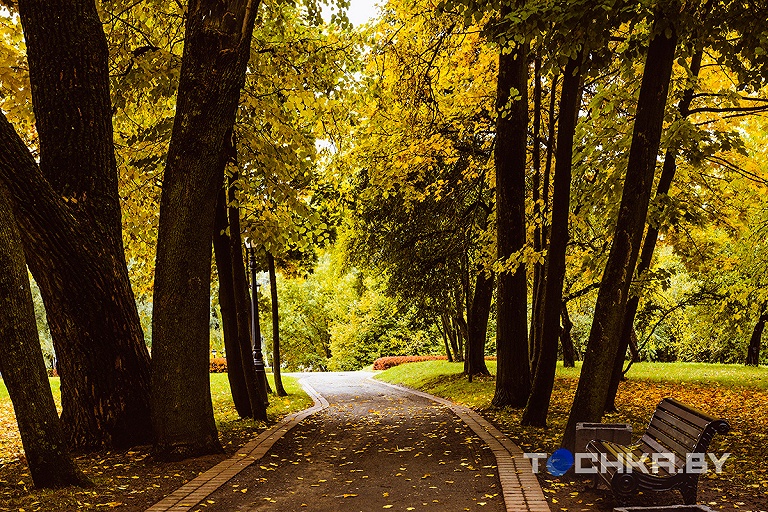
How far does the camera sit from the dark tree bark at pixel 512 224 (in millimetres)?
12609

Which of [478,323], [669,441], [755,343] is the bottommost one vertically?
[755,343]

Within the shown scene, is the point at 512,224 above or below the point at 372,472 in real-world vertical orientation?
above

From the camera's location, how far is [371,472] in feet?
25.0

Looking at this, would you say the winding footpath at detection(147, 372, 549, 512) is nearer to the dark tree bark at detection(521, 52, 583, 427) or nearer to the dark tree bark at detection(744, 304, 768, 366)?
the dark tree bark at detection(521, 52, 583, 427)

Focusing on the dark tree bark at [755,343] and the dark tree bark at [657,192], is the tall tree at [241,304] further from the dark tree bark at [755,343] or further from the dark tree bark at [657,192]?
the dark tree bark at [755,343]

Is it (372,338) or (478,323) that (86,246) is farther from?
(372,338)

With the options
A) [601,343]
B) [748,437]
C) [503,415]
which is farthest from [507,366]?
[601,343]

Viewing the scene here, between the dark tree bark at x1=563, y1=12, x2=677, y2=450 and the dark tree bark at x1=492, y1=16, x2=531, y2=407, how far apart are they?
5.40m

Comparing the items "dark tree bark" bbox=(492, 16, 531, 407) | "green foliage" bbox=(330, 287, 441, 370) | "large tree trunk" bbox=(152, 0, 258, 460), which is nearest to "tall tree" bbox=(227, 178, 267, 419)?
"large tree trunk" bbox=(152, 0, 258, 460)

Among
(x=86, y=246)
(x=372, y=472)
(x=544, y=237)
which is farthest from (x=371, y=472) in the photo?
(x=544, y=237)

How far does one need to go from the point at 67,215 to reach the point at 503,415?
809 centimetres

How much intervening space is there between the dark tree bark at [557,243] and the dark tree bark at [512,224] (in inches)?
87.6

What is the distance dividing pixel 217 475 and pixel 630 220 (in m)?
5.23

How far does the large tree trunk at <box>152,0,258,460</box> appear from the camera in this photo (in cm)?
780
